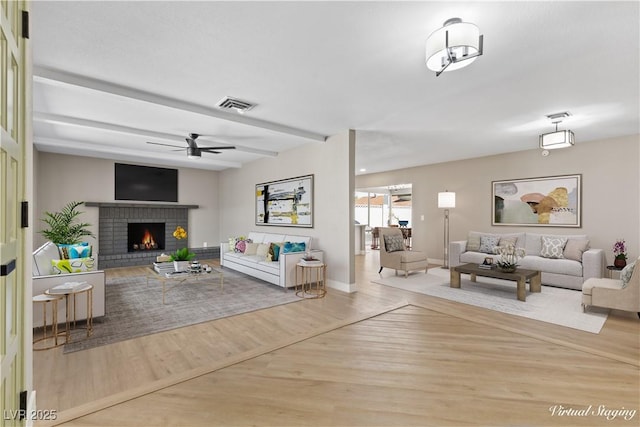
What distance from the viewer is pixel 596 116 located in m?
4.09

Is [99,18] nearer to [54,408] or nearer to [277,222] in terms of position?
[54,408]

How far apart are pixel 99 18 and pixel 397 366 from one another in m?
3.36

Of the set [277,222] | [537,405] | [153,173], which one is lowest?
[537,405]

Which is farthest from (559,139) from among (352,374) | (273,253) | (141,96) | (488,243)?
(141,96)

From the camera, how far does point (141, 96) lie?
3375 mm

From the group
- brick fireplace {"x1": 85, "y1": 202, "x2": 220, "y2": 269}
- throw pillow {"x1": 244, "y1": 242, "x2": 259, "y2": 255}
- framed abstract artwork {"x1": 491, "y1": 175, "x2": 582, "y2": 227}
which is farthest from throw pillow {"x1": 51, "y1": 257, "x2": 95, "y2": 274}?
framed abstract artwork {"x1": 491, "y1": 175, "x2": 582, "y2": 227}

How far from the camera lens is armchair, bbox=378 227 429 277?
5.93 meters

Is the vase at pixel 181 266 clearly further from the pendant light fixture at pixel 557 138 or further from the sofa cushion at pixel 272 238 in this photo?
the pendant light fixture at pixel 557 138

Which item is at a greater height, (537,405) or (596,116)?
(596,116)

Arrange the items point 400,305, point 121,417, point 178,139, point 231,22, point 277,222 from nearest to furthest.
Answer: point 121,417
point 231,22
point 400,305
point 178,139
point 277,222

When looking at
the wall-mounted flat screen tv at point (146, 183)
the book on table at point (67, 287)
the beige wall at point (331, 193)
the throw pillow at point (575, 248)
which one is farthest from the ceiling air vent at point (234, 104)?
the throw pillow at point (575, 248)

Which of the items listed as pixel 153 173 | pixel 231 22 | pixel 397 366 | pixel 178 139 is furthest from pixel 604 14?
pixel 153 173

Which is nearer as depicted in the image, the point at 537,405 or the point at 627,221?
the point at 537,405

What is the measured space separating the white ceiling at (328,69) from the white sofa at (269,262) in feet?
6.36
